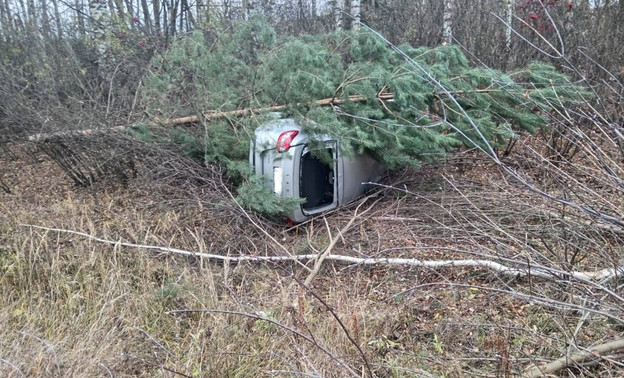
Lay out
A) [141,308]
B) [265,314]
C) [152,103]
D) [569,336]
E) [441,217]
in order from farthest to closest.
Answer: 1. [152,103]
2. [441,217]
3. [141,308]
4. [265,314]
5. [569,336]

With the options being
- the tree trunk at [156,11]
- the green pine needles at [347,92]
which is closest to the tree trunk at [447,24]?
the green pine needles at [347,92]

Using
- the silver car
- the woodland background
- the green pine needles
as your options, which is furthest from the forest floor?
the green pine needles

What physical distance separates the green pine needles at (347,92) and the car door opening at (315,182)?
37cm

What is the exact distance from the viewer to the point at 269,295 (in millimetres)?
4266

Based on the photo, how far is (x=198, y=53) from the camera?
6.45 m

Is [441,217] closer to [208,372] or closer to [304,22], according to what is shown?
[208,372]

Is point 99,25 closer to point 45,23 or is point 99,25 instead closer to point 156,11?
point 45,23

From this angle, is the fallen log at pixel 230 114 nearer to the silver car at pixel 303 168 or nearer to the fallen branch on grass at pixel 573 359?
the silver car at pixel 303 168

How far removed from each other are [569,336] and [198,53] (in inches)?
204

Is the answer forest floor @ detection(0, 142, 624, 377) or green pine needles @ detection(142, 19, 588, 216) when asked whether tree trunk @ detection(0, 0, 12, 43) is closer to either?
forest floor @ detection(0, 142, 624, 377)

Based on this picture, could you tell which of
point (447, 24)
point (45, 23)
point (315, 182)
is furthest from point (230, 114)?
point (45, 23)

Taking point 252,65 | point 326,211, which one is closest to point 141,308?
point 326,211

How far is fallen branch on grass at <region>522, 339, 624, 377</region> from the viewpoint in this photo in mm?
2645

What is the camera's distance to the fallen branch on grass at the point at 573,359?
2645 millimetres
